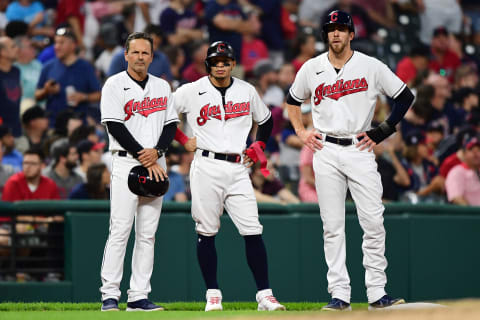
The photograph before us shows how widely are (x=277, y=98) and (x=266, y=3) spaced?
1967mm

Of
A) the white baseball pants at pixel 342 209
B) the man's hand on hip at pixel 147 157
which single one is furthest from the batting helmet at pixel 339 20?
the man's hand on hip at pixel 147 157

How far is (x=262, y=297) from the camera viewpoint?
6.49 metres

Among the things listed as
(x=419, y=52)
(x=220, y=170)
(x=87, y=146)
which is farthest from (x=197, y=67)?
(x=220, y=170)

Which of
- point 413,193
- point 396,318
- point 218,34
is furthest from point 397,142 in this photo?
point 396,318

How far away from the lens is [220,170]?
6582 millimetres

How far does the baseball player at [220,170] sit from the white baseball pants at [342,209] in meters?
0.47

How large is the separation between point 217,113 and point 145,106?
0.52 meters

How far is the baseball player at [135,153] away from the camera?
21.2 feet

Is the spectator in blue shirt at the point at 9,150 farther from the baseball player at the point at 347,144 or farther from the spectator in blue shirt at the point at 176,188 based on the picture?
the baseball player at the point at 347,144

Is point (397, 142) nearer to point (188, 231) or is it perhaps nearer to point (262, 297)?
point (188, 231)

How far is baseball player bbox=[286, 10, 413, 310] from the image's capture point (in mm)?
6398

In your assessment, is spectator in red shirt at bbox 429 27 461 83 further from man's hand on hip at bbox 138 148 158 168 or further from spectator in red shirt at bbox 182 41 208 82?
man's hand on hip at bbox 138 148 158 168

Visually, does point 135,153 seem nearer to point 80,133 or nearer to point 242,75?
point 80,133

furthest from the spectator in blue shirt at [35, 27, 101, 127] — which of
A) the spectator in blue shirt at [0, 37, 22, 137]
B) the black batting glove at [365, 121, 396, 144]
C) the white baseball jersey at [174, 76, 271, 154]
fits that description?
the black batting glove at [365, 121, 396, 144]
